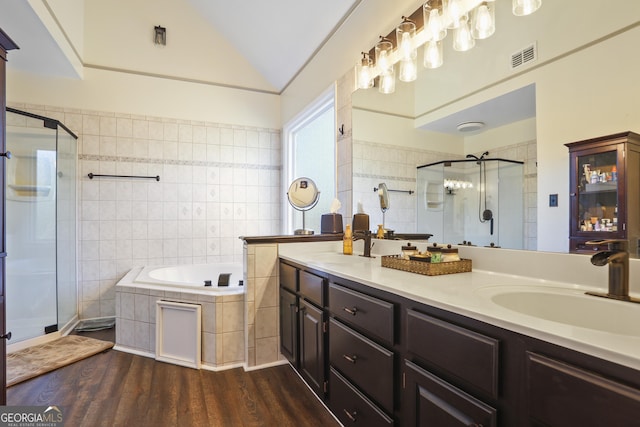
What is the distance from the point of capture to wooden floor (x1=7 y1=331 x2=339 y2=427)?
1680mm

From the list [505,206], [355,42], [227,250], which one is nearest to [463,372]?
[505,206]

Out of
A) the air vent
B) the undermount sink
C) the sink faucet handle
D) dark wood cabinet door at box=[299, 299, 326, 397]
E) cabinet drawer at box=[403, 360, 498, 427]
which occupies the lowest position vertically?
dark wood cabinet door at box=[299, 299, 326, 397]

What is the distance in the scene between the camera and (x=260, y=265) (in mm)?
2227

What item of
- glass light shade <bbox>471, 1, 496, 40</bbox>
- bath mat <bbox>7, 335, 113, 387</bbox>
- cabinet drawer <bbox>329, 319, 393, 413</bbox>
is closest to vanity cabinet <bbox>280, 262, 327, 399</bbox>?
cabinet drawer <bbox>329, 319, 393, 413</bbox>

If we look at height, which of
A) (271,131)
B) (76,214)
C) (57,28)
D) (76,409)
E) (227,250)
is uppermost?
(57,28)

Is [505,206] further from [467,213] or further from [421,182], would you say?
A: [421,182]

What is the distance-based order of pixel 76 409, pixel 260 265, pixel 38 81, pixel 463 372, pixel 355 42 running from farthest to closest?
pixel 38 81 → pixel 355 42 → pixel 260 265 → pixel 76 409 → pixel 463 372

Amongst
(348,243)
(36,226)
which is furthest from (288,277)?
(36,226)

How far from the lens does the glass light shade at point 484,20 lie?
4.67 feet

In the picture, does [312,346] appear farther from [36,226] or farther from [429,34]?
[36,226]

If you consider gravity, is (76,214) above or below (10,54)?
below

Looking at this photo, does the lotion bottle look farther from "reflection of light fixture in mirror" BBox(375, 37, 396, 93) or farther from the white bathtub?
"reflection of light fixture in mirror" BBox(375, 37, 396, 93)

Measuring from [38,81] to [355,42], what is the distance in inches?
118

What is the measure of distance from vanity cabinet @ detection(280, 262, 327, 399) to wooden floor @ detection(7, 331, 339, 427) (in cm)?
16
